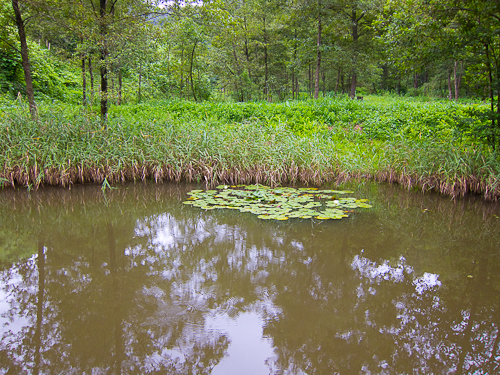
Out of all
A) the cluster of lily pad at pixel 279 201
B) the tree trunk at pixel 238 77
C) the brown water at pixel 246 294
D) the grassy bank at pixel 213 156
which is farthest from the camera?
the tree trunk at pixel 238 77

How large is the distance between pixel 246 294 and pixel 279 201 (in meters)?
2.56

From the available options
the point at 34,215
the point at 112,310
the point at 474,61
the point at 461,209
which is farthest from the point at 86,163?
the point at 474,61

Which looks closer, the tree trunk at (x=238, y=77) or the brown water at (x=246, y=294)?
the brown water at (x=246, y=294)

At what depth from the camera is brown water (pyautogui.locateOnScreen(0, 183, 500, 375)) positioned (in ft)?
6.89

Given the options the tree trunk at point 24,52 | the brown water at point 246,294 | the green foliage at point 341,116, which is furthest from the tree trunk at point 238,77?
the brown water at point 246,294

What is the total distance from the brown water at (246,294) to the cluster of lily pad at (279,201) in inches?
8.1

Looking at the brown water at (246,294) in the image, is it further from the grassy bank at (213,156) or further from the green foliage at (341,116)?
the green foliage at (341,116)

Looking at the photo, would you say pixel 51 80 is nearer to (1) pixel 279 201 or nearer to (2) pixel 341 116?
(2) pixel 341 116

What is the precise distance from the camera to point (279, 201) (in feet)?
17.1

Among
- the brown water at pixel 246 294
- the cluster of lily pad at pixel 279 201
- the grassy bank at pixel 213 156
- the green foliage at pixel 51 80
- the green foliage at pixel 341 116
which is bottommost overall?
the brown water at pixel 246 294

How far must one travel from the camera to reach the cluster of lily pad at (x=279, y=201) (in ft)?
15.2

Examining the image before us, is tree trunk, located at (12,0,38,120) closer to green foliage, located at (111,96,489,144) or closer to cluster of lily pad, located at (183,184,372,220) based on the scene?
green foliage, located at (111,96,489,144)

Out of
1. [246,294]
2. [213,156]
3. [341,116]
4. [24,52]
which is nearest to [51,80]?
[24,52]

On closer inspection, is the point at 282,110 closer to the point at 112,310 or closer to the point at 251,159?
the point at 251,159
